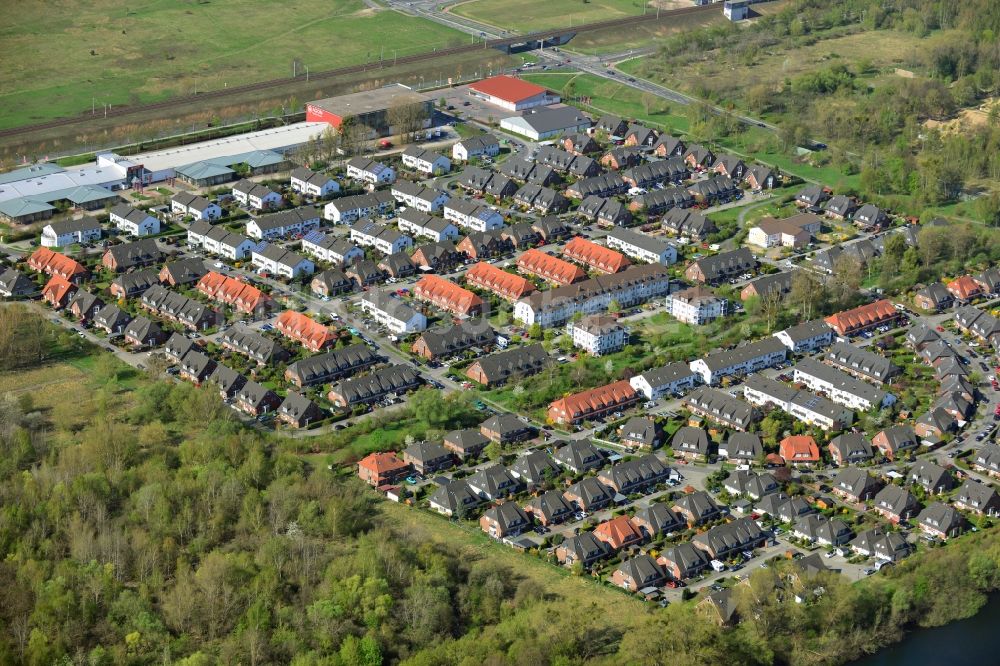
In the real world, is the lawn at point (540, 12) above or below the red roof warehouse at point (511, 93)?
above

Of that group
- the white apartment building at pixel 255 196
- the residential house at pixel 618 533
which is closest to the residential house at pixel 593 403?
the residential house at pixel 618 533

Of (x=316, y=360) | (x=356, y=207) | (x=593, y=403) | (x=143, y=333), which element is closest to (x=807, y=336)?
(x=593, y=403)

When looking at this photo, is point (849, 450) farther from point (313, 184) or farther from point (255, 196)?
point (255, 196)

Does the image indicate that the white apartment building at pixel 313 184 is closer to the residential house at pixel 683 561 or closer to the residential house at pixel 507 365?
the residential house at pixel 507 365

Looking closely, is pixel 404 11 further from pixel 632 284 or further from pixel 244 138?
pixel 632 284

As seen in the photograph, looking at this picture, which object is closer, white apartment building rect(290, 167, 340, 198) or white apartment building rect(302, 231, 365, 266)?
white apartment building rect(302, 231, 365, 266)

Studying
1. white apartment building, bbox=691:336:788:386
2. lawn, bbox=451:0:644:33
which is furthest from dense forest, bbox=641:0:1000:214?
white apartment building, bbox=691:336:788:386

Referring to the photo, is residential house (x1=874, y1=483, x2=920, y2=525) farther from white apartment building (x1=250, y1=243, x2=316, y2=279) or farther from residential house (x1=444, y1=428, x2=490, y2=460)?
white apartment building (x1=250, y1=243, x2=316, y2=279)
